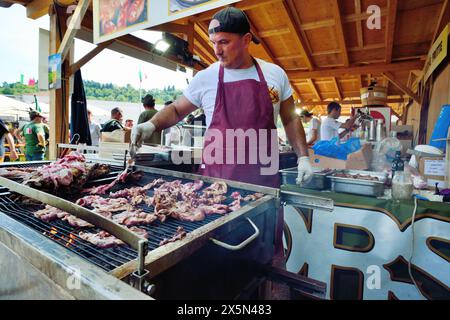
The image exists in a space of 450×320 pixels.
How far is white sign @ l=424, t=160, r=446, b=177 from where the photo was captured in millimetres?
2189

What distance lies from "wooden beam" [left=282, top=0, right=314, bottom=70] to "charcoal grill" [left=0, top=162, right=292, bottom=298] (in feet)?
18.2

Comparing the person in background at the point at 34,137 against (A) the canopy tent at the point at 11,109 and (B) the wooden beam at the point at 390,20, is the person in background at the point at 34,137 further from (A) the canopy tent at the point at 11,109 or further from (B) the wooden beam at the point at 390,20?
(B) the wooden beam at the point at 390,20

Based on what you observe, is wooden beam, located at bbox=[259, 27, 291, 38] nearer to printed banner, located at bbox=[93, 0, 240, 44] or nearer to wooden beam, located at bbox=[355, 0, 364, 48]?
wooden beam, located at bbox=[355, 0, 364, 48]

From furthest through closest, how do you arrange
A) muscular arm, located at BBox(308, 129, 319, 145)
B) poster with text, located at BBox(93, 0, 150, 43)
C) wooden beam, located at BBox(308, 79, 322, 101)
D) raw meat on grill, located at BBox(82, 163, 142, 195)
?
1. wooden beam, located at BBox(308, 79, 322, 101)
2. muscular arm, located at BBox(308, 129, 319, 145)
3. poster with text, located at BBox(93, 0, 150, 43)
4. raw meat on grill, located at BBox(82, 163, 142, 195)

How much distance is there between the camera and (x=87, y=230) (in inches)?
51.8

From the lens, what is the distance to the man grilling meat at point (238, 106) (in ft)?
7.70

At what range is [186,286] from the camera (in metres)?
1.09

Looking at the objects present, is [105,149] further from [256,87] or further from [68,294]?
[68,294]

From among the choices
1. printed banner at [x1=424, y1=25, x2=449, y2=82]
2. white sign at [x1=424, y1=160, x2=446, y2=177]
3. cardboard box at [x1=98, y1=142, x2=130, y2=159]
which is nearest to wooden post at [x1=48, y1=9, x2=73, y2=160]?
cardboard box at [x1=98, y1=142, x2=130, y2=159]

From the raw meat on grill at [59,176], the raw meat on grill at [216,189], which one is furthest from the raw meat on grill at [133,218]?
the raw meat on grill at [59,176]

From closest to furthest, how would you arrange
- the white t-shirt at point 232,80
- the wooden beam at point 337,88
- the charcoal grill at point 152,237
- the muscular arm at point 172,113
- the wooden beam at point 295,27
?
1. the charcoal grill at point 152,237
2. the white t-shirt at point 232,80
3. the muscular arm at point 172,113
4. the wooden beam at point 295,27
5. the wooden beam at point 337,88

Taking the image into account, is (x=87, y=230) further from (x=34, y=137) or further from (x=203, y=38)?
(x=203, y=38)

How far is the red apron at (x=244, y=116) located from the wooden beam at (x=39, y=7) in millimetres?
4674
